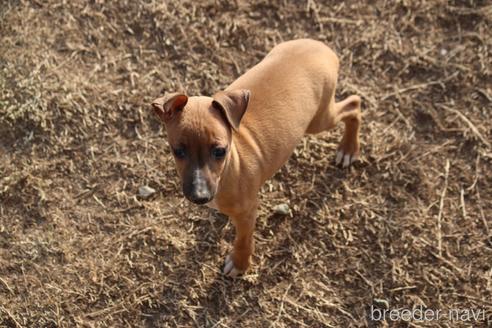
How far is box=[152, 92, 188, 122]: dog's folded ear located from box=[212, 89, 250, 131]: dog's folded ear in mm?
231

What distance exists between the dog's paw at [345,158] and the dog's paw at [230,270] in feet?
4.98

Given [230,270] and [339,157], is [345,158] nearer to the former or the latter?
[339,157]

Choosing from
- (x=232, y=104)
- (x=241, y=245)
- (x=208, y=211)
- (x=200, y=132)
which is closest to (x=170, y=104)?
(x=200, y=132)

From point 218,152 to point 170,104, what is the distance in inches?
18.7

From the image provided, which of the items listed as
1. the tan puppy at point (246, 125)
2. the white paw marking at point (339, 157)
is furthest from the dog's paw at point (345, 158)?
the tan puppy at point (246, 125)

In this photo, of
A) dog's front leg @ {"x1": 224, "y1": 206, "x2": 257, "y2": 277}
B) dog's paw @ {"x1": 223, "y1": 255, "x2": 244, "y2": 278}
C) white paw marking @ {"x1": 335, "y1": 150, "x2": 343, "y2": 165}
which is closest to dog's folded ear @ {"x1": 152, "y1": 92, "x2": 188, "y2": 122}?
dog's front leg @ {"x1": 224, "y1": 206, "x2": 257, "y2": 277}

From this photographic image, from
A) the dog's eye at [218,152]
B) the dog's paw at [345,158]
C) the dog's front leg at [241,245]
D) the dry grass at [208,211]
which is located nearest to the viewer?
the dog's eye at [218,152]

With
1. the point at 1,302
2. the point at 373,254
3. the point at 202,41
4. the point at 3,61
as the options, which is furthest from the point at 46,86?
the point at 373,254

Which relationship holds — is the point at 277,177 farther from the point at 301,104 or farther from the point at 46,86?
the point at 46,86

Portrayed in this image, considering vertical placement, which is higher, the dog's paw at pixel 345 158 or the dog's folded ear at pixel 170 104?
the dog's folded ear at pixel 170 104

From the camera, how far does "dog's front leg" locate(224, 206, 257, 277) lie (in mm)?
4973

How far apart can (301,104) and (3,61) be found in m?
3.65

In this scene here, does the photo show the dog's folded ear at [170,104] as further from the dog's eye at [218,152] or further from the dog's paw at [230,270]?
the dog's paw at [230,270]

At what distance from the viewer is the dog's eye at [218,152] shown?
4199 mm
